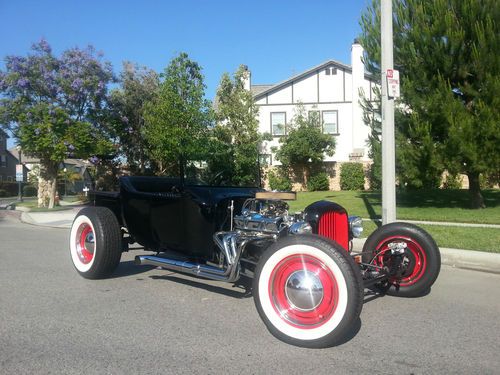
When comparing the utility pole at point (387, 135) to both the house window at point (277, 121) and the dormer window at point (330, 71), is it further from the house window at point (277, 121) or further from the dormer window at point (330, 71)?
the dormer window at point (330, 71)

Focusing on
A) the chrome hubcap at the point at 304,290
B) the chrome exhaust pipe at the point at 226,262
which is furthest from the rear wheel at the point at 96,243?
the chrome hubcap at the point at 304,290

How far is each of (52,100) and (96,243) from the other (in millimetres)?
18233

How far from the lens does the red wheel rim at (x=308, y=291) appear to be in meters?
3.83

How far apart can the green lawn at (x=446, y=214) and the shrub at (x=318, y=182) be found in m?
7.66

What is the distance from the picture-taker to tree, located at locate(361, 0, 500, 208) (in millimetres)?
12906

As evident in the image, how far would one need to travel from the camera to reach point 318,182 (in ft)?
90.6

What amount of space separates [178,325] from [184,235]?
134cm

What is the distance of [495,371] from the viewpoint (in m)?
3.42

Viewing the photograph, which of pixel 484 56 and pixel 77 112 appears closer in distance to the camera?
pixel 484 56

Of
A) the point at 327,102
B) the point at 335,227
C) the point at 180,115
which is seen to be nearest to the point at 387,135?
the point at 335,227

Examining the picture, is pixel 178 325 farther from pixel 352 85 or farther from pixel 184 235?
pixel 352 85

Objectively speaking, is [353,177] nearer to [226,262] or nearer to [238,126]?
[238,126]

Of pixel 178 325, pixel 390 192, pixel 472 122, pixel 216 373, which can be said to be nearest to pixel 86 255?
pixel 178 325

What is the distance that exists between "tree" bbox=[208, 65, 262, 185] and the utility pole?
1455 centimetres
